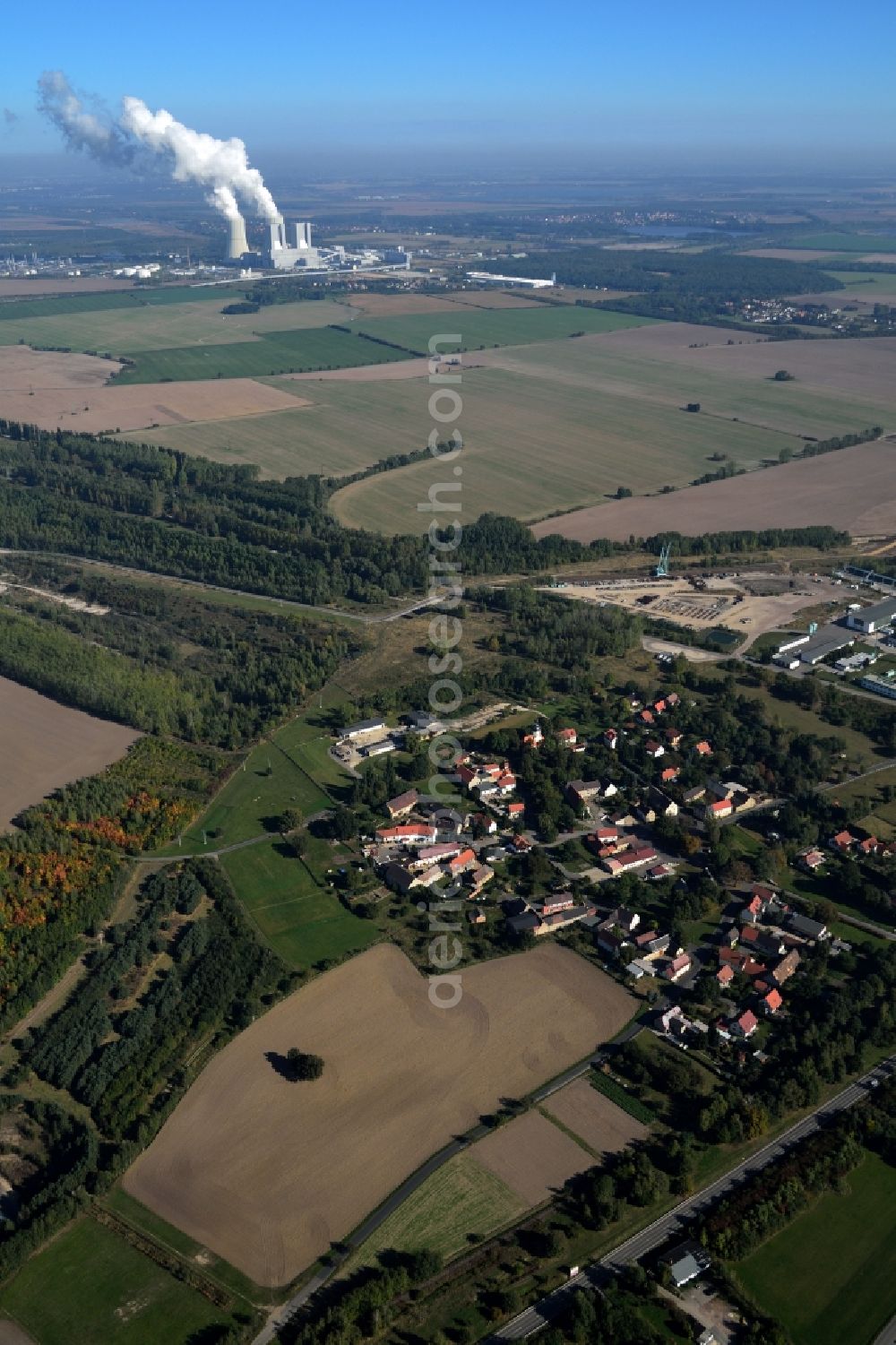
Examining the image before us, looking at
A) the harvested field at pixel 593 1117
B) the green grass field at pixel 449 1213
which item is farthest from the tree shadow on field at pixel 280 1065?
the harvested field at pixel 593 1117

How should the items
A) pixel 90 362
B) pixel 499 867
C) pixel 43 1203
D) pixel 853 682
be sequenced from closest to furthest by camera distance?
pixel 43 1203 < pixel 499 867 < pixel 853 682 < pixel 90 362

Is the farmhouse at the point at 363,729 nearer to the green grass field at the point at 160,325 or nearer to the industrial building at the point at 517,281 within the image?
the green grass field at the point at 160,325

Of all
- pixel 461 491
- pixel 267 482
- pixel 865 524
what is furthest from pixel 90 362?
pixel 865 524

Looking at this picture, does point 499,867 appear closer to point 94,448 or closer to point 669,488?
point 669,488

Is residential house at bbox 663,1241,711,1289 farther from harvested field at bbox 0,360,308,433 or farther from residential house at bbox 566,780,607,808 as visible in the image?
harvested field at bbox 0,360,308,433

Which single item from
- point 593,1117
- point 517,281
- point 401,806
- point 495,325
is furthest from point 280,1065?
point 517,281

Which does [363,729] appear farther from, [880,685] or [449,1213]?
[880,685]
